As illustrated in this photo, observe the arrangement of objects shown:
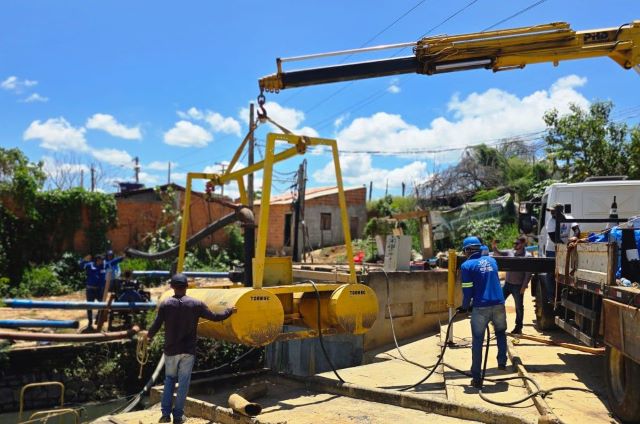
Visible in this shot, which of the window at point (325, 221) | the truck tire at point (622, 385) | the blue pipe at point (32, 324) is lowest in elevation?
the blue pipe at point (32, 324)

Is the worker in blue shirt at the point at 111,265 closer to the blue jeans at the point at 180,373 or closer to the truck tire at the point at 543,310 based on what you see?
the blue jeans at the point at 180,373

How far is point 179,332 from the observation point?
640 centimetres

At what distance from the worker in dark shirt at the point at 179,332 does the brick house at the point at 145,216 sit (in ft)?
58.5

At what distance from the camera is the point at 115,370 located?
13297mm

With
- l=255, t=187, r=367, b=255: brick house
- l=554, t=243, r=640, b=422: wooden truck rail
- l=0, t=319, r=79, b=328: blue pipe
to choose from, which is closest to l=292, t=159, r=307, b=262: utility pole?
l=255, t=187, r=367, b=255: brick house

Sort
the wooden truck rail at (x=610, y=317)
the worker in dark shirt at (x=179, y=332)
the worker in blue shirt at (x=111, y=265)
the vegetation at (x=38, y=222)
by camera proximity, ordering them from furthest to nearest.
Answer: the vegetation at (x=38, y=222), the worker in blue shirt at (x=111, y=265), the worker in dark shirt at (x=179, y=332), the wooden truck rail at (x=610, y=317)

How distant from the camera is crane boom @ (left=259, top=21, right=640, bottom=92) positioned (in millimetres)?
8711

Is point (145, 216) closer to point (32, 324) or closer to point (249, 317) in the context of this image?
point (32, 324)

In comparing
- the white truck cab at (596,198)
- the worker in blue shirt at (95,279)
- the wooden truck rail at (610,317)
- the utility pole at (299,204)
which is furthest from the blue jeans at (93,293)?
the wooden truck rail at (610,317)

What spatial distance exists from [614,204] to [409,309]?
185 inches

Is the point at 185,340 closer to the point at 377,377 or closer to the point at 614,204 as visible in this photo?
the point at 377,377

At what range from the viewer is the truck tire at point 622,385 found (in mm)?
5332

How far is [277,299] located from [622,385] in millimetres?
3807

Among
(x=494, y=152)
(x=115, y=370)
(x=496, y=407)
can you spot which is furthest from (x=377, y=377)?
(x=494, y=152)
